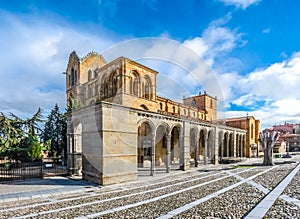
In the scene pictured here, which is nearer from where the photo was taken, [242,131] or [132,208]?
[132,208]

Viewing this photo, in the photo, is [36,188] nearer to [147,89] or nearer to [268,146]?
[147,89]

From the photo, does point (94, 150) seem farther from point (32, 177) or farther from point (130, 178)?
point (32, 177)

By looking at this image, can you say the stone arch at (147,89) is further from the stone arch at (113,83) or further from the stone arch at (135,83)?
the stone arch at (113,83)

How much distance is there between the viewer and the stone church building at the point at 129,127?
43.3 ft

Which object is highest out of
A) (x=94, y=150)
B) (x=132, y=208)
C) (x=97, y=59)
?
(x=97, y=59)

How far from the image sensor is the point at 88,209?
25.1 ft

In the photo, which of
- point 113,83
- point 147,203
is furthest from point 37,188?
point 113,83

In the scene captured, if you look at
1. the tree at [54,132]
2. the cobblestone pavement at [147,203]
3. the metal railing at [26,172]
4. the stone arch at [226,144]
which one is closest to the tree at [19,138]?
the metal railing at [26,172]

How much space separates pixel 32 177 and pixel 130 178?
6.84 meters

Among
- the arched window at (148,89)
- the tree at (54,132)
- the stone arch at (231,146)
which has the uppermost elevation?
the arched window at (148,89)

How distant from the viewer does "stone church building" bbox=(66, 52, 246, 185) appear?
1319cm

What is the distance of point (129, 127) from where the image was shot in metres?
14.4

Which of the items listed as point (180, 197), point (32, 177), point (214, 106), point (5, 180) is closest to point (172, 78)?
point (180, 197)

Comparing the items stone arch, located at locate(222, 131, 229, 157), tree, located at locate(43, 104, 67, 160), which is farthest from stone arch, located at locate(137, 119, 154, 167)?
stone arch, located at locate(222, 131, 229, 157)
